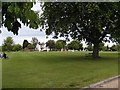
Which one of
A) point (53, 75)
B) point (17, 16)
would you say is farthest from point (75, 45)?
point (17, 16)

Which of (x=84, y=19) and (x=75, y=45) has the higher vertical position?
(x=84, y=19)

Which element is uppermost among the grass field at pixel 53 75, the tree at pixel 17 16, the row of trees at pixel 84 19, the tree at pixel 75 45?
the row of trees at pixel 84 19

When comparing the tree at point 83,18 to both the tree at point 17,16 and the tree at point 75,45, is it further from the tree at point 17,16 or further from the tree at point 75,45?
the tree at point 75,45

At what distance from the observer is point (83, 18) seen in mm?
41438

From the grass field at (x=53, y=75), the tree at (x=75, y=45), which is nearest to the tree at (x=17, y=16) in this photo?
the grass field at (x=53, y=75)

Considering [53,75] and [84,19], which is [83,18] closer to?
[84,19]

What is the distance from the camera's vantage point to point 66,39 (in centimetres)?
4862

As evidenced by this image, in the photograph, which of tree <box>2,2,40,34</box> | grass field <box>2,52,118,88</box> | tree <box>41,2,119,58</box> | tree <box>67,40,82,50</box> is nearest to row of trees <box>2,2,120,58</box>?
tree <box>41,2,119,58</box>

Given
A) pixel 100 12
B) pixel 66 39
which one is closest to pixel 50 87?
pixel 100 12

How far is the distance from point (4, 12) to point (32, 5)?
1060 millimetres

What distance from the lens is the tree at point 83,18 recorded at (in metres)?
39.2

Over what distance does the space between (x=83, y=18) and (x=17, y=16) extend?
113ft

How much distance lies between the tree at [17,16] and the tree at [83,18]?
3047 centimetres

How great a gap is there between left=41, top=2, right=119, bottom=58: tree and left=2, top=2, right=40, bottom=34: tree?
30469mm
